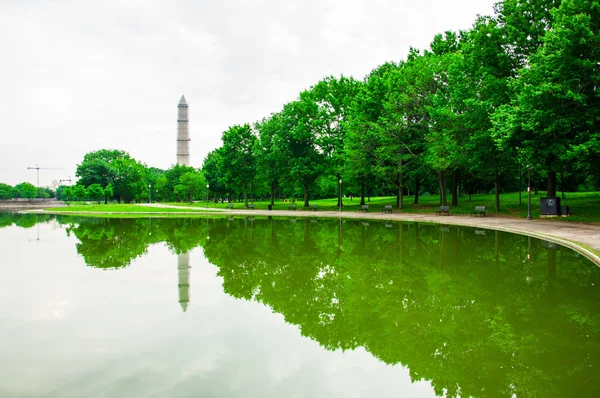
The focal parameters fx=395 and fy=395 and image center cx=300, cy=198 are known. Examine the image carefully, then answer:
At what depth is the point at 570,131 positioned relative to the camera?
2392 cm

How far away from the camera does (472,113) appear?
30875 mm

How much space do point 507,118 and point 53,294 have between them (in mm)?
24934

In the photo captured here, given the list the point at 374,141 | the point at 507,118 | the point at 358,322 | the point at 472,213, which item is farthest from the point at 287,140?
the point at 358,322

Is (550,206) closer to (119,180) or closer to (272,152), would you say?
(272,152)

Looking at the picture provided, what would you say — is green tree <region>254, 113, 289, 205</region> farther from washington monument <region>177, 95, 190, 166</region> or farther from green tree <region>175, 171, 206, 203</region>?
washington monument <region>177, 95, 190, 166</region>

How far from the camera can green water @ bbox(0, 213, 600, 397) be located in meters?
5.03

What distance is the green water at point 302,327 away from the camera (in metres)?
5.03

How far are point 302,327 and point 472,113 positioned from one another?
28811 mm

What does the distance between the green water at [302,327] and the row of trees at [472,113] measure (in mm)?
13817

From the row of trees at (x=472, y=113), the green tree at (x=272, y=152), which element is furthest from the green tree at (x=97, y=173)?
the green tree at (x=272, y=152)

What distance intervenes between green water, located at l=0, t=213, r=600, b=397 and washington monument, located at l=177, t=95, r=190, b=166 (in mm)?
185878

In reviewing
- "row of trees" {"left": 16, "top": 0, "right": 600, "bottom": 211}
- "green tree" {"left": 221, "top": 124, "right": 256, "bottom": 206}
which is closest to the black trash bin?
"row of trees" {"left": 16, "top": 0, "right": 600, "bottom": 211}

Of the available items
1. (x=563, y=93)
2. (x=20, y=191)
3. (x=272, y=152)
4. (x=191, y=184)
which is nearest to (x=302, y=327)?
(x=563, y=93)

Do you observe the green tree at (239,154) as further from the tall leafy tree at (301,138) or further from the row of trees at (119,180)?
the row of trees at (119,180)
